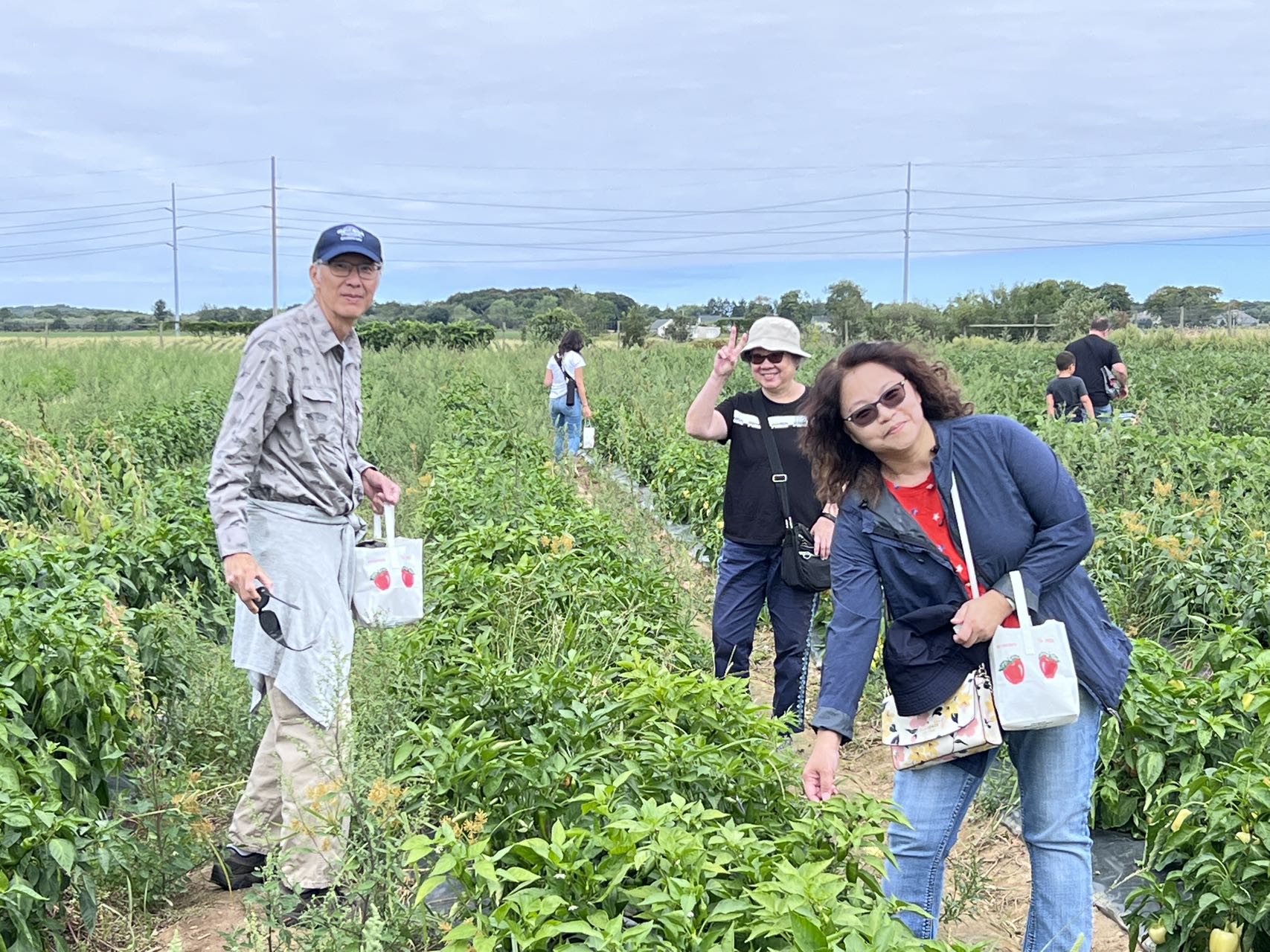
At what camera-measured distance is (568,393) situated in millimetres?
11602

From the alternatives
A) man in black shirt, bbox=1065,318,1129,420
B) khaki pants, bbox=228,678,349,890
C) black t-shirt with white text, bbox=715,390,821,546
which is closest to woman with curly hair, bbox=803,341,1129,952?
khaki pants, bbox=228,678,349,890

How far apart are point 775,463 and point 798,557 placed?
0.38 metres

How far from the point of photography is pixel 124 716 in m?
3.29

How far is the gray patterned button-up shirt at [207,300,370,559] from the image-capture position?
306 centimetres

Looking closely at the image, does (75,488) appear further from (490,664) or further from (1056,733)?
(1056,733)

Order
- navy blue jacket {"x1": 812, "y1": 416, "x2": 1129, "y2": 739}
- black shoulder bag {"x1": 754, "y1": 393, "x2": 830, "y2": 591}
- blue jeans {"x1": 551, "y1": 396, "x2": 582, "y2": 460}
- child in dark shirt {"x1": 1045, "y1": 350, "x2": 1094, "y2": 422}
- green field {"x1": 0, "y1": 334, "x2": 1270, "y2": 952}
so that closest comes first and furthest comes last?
green field {"x1": 0, "y1": 334, "x2": 1270, "y2": 952} → navy blue jacket {"x1": 812, "y1": 416, "x2": 1129, "y2": 739} → black shoulder bag {"x1": 754, "y1": 393, "x2": 830, "y2": 591} → child in dark shirt {"x1": 1045, "y1": 350, "x2": 1094, "y2": 422} → blue jeans {"x1": 551, "y1": 396, "x2": 582, "y2": 460}

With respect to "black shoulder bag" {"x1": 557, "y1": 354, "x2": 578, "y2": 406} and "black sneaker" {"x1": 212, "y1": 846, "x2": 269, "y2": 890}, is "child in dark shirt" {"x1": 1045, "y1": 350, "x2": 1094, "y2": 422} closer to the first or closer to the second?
"black shoulder bag" {"x1": 557, "y1": 354, "x2": 578, "y2": 406}

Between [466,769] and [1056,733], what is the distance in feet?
4.60

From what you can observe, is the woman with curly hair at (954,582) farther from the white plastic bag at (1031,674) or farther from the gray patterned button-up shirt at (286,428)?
the gray patterned button-up shirt at (286,428)

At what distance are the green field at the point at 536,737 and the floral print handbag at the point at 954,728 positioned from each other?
239 millimetres

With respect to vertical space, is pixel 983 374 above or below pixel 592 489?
above

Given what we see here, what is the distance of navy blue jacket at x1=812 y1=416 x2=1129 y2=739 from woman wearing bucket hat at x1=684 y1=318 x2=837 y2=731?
1.64 meters

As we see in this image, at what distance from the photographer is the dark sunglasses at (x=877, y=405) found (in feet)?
8.39

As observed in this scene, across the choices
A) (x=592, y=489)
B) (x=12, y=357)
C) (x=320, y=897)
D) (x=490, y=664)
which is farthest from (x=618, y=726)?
(x=12, y=357)
